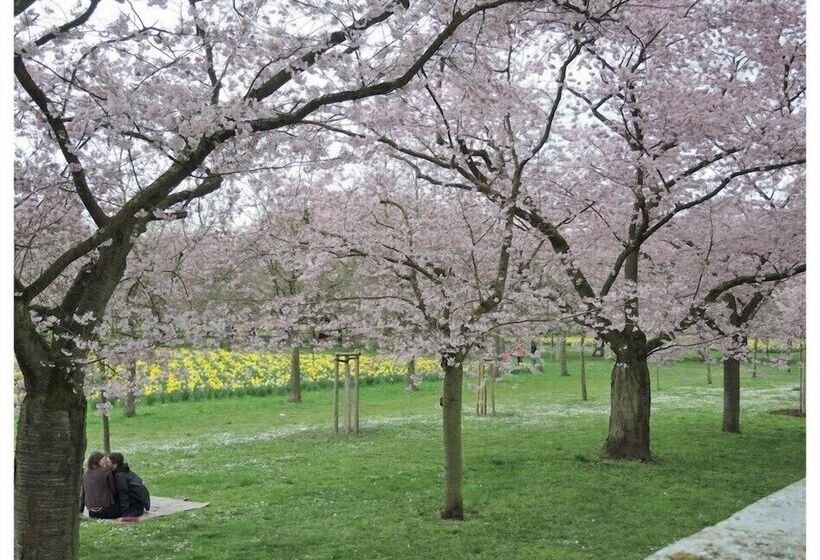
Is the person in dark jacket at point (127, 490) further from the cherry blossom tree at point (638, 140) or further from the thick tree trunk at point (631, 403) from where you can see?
the thick tree trunk at point (631, 403)

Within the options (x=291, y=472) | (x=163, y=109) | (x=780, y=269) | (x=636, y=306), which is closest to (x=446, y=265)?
(x=636, y=306)

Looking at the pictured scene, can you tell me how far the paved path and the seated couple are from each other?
6.33 meters

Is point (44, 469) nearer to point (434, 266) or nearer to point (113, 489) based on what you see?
point (113, 489)

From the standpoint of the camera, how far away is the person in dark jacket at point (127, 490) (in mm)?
6906

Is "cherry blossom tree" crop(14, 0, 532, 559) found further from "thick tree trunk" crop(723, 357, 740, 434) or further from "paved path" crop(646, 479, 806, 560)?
"thick tree trunk" crop(723, 357, 740, 434)

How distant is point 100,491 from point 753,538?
6708mm

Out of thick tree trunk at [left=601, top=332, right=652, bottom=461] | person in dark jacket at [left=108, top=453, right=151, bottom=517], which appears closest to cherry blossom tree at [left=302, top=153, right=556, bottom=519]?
thick tree trunk at [left=601, top=332, right=652, bottom=461]

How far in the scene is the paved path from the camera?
4.75ft

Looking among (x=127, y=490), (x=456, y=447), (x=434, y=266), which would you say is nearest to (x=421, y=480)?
(x=456, y=447)

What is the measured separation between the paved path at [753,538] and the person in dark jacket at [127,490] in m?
6.31

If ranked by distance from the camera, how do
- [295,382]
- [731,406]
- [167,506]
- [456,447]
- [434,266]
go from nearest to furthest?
[456,447], [434,266], [167,506], [731,406], [295,382]

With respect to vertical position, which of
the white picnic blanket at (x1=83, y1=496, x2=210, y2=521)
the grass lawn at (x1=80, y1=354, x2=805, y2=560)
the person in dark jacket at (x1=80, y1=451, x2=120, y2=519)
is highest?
the person in dark jacket at (x1=80, y1=451, x2=120, y2=519)

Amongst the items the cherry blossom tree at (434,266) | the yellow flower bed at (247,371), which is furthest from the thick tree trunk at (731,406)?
the yellow flower bed at (247,371)

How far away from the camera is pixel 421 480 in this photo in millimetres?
8453
